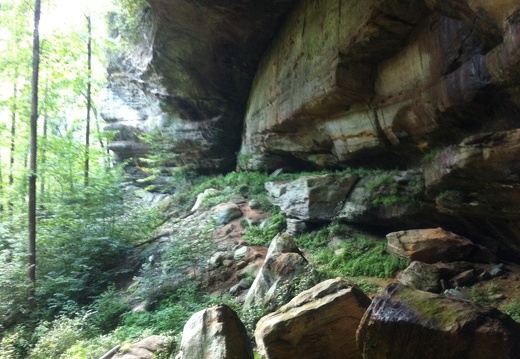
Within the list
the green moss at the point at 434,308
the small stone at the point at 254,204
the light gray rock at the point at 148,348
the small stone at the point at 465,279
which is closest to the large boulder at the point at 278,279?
the light gray rock at the point at 148,348

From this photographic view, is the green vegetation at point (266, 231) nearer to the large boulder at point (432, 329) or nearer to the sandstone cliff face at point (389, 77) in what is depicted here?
the sandstone cliff face at point (389, 77)

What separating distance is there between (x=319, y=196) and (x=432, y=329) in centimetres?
704

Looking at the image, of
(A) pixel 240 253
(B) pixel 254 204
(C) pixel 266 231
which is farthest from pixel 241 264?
(B) pixel 254 204

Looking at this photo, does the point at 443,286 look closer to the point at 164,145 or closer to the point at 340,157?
the point at 340,157

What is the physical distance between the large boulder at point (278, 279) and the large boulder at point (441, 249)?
234 cm

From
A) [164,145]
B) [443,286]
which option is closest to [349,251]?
[443,286]

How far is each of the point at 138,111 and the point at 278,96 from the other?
35.9ft

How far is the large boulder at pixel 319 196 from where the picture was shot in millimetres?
9852

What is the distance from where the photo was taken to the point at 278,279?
696 centimetres

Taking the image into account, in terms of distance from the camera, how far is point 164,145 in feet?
60.6

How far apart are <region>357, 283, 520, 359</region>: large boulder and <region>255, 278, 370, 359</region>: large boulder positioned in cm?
95

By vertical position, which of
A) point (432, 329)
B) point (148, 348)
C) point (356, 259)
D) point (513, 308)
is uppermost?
point (432, 329)

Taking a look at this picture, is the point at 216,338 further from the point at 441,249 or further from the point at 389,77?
the point at 389,77

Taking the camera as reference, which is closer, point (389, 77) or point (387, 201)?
point (389, 77)
